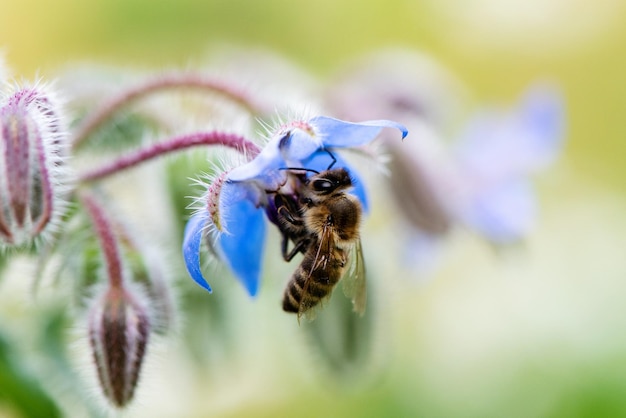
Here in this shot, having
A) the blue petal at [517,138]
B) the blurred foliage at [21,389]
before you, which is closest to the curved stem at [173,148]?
the blurred foliage at [21,389]

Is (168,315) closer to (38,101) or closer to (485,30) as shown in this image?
(38,101)

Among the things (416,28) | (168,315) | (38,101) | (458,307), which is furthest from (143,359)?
(416,28)

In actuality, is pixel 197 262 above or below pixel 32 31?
below

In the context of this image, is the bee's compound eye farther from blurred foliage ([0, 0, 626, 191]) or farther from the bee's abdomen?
blurred foliage ([0, 0, 626, 191])

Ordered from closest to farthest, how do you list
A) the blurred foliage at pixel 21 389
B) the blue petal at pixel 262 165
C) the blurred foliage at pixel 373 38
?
the blue petal at pixel 262 165, the blurred foliage at pixel 21 389, the blurred foliage at pixel 373 38

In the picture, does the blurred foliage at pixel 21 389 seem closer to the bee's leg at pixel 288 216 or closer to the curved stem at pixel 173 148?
the curved stem at pixel 173 148

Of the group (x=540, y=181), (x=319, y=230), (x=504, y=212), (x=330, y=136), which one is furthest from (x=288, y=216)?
(x=540, y=181)

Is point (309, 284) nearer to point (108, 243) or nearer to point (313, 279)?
point (313, 279)
